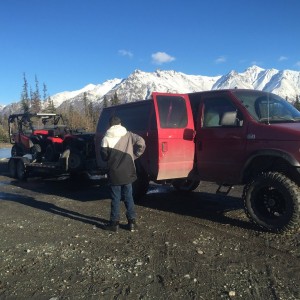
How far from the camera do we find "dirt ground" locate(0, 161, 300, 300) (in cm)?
421

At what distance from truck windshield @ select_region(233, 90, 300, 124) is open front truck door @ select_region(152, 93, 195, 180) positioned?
1.10 metres

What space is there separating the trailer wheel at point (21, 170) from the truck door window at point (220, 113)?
7.81 metres

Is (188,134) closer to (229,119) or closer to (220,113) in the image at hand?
(220,113)

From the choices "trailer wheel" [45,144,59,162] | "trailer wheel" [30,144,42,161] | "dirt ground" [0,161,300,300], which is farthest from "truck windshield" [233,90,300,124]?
"trailer wheel" [30,144,42,161]

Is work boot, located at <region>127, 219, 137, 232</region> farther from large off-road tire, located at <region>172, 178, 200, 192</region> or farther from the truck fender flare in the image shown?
large off-road tire, located at <region>172, 178, 200, 192</region>

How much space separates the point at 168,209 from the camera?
8.16 m

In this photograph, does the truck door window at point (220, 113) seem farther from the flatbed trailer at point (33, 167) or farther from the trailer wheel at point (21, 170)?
the trailer wheel at point (21, 170)

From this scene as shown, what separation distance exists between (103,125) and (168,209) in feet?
8.95

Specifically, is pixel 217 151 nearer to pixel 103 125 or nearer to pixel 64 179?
pixel 103 125

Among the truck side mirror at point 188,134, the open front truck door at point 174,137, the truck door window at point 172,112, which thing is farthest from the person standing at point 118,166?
the truck side mirror at point 188,134

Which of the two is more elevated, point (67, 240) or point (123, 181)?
point (123, 181)

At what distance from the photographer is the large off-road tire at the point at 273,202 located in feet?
19.5

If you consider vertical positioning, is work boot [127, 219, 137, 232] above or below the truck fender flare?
below

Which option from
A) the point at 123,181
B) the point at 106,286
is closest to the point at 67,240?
the point at 123,181
